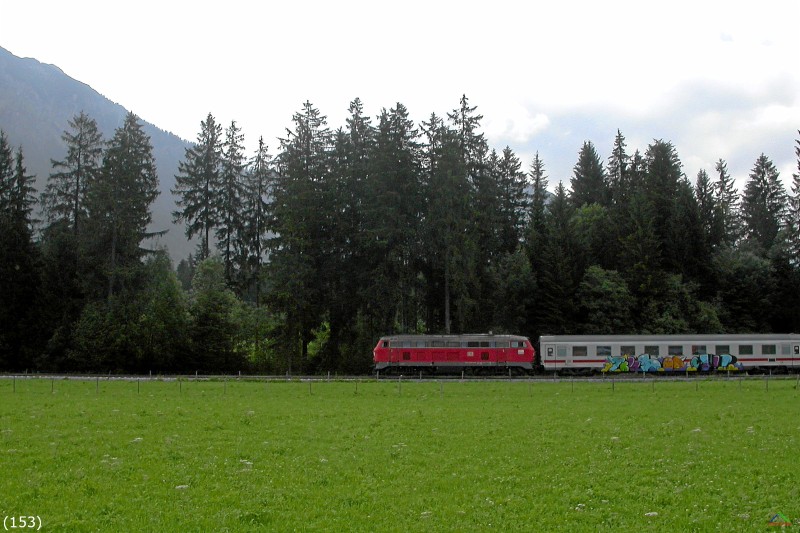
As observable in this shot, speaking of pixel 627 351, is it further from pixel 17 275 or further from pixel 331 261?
pixel 17 275

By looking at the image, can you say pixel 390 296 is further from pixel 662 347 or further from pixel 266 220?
pixel 662 347

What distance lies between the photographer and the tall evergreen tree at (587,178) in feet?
299

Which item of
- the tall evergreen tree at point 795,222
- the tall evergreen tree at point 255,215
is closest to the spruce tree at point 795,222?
the tall evergreen tree at point 795,222

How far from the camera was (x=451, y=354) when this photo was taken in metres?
51.3

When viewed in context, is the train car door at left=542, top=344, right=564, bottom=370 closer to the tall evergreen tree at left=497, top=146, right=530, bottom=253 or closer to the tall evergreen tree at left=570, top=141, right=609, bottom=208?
the tall evergreen tree at left=497, top=146, right=530, bottom=253

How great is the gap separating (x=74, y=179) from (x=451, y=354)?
4097 cm

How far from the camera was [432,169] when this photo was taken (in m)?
60.1

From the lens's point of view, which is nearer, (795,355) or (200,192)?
(795,355)

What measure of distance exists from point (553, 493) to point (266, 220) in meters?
57.9

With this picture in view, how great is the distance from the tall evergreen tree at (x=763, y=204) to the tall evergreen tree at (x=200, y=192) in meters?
64.6

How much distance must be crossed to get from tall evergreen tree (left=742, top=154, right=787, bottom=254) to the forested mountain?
583 inches

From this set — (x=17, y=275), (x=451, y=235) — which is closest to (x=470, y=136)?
(x=451, y=235)

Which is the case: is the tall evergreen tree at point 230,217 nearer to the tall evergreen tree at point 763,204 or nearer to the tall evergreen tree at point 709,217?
the tall evergreen tree at point 709,217

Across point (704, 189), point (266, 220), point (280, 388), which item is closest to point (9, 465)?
point (280, 388)
